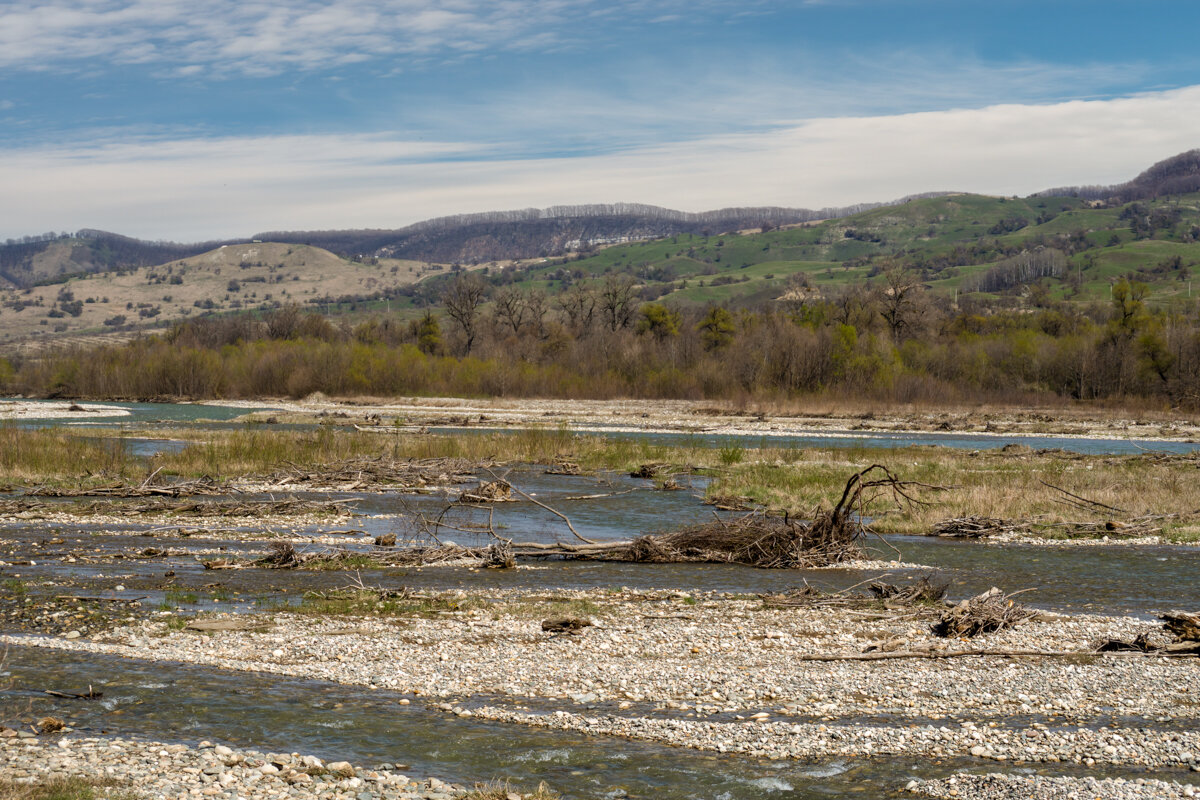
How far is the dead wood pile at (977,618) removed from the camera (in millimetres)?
14938

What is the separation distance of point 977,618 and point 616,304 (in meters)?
108

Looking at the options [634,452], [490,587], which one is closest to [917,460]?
[634,452]

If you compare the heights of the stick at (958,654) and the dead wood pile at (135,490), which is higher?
the stick at (958,654)

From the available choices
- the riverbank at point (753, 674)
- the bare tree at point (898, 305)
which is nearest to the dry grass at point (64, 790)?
the riverbank at point (753, 674)

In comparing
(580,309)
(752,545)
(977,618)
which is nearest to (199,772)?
(977,618)

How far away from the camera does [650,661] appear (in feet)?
44.3

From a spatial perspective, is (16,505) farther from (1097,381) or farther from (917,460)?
(1097,381)

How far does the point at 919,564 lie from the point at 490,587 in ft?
30.7

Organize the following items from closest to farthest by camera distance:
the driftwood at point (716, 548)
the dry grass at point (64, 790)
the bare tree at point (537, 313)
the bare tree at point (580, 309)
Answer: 1. the dry grass at point (64, 790)
2. the driftwood at point (716, 548)
3. the bare tree at point (537, 313)
4. the bare tree at point (580, 309)

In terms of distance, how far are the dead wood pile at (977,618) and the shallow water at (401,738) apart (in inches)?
212

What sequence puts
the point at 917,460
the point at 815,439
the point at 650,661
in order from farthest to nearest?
the point at 815,439, the point at 917,460, the point at 650,661

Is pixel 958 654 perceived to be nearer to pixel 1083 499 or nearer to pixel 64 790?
pixel 64 790

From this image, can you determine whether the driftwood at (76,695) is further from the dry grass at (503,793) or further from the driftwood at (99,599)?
the dry grass at (503,793)

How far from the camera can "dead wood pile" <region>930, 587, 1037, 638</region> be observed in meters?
14.9
